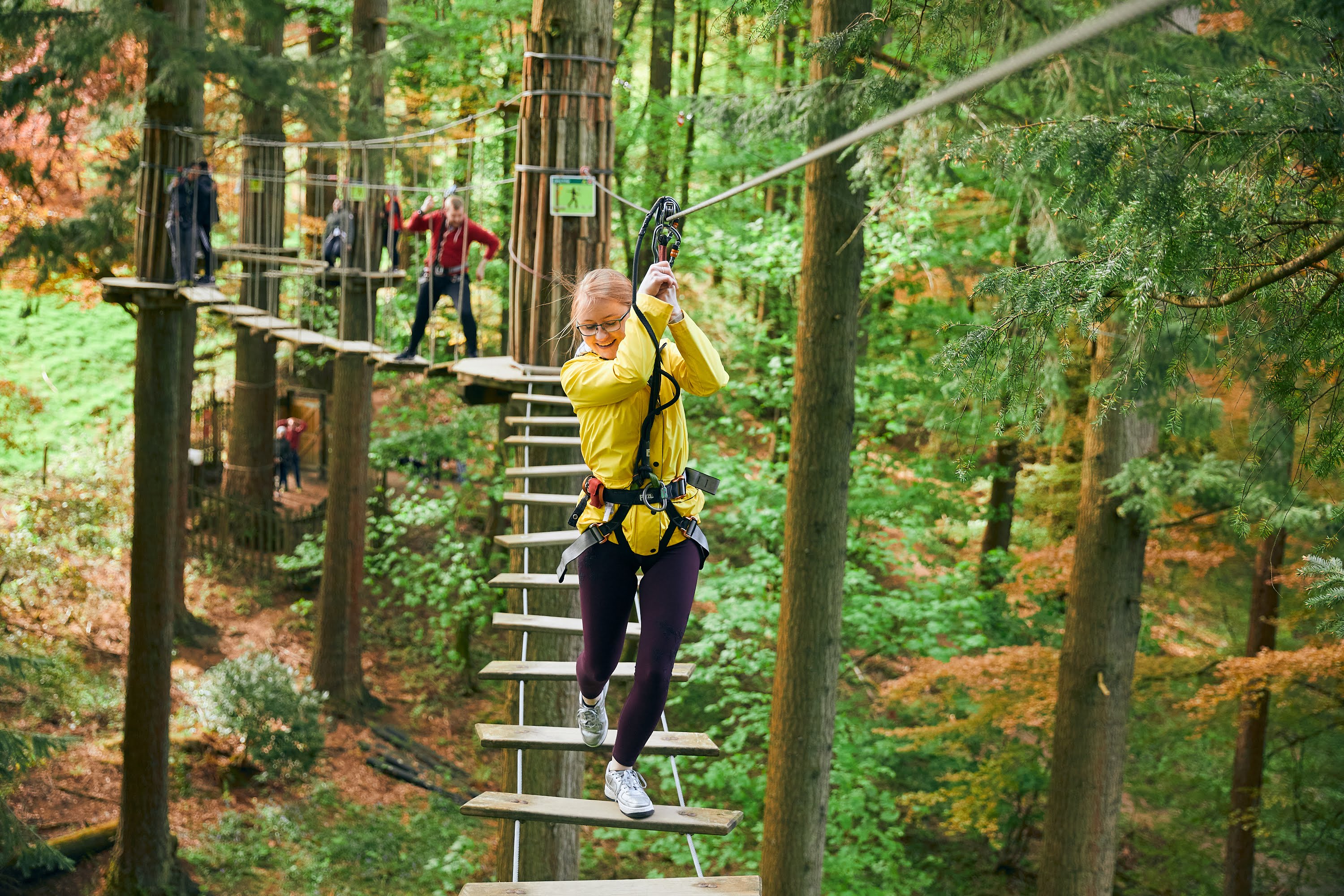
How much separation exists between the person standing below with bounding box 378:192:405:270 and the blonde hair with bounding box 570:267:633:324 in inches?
215

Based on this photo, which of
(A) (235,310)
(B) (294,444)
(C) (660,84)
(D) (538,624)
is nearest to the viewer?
(D) (538,624)

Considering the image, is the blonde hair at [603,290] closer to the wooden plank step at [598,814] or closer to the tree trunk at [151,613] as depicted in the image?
the wooden plank step at [598,814]

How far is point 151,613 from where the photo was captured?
710 centimetres

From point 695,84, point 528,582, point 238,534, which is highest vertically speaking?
point 695,84

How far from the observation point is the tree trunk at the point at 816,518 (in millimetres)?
5273

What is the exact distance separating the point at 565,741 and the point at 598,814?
1.11 feet

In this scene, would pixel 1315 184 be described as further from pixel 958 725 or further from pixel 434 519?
pixel 434 519

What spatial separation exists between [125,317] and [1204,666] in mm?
12497

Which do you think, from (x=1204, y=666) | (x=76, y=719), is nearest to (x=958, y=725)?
(x=1204, y=666)

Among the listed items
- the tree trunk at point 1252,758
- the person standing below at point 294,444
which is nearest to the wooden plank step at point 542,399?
the tree trunk at point 1252,758

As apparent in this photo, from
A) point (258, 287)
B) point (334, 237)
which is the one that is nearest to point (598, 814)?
point (334, 237)

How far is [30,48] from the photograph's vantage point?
6.78 m

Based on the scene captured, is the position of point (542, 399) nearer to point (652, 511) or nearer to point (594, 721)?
point (594, 721)

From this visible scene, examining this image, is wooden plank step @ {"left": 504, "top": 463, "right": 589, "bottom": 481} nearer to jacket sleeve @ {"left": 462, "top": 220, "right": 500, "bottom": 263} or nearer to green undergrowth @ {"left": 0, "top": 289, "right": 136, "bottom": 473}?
jacket sleeve @ {"left": 462, "top": 220, "right": 500, "bottom": 263}
